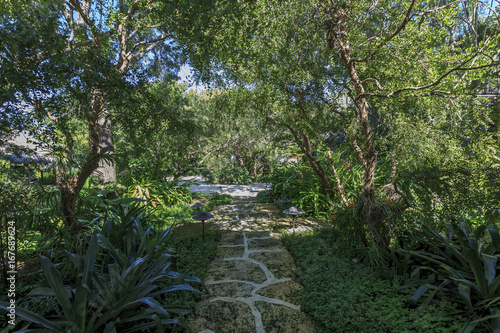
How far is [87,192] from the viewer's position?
5918 millimetres

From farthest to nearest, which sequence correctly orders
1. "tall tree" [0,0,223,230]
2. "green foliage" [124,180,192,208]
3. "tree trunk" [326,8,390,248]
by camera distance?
1. "green foliage" [124,180,192,208]
2. "tree trunk" [326,8,390,248]
3. "tall tree" [0,0,223,230]

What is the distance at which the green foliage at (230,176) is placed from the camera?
1190 cm

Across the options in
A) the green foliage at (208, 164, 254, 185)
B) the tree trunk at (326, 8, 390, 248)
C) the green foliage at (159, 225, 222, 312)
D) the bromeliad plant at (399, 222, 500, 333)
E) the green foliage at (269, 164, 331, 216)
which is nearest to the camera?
the bromeliad plant at (399, 222, 500, 333)

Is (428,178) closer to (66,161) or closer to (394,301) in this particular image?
(394,301)

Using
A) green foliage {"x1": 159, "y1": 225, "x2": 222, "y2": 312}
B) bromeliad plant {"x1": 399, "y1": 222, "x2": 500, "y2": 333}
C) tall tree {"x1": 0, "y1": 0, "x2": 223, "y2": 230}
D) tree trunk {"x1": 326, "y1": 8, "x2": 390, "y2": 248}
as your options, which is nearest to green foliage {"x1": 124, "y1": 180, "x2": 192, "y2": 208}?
green foliage {"x1": 159, "y1": 225, "x2": 222, "y2": 312}

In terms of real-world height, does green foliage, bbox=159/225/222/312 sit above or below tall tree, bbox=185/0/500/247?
below

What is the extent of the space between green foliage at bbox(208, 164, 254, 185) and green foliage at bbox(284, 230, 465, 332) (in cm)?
818

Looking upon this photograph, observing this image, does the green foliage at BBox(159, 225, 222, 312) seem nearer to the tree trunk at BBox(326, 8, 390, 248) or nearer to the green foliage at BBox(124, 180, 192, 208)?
the green foliage at BBox(124, 180, 192, 208)

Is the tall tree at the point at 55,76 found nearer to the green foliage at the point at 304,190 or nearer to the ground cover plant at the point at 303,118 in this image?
the ground cover plant at the point at 303,118

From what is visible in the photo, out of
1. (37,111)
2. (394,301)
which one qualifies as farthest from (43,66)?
(394,301)

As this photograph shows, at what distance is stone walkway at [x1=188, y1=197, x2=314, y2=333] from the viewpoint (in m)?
2.46

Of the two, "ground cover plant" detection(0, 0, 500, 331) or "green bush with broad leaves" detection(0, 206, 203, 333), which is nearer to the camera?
"green bush with broad leaves" detection(0, 206, 203, 333)

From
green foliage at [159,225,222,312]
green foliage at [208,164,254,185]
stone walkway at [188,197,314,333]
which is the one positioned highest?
green foliage at [208,164,254,185]

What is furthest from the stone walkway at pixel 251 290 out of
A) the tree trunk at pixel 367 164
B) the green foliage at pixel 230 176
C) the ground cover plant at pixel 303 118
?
the green foliage at pixel 230 176
